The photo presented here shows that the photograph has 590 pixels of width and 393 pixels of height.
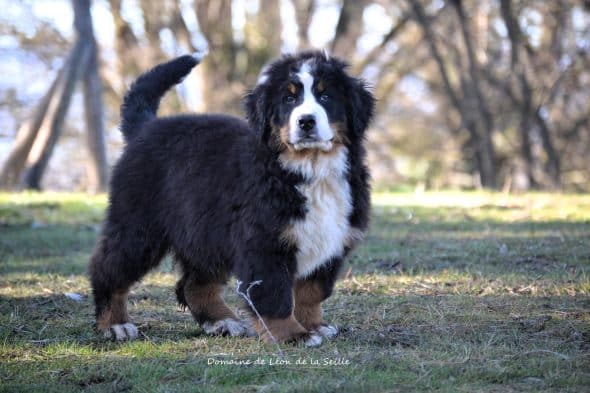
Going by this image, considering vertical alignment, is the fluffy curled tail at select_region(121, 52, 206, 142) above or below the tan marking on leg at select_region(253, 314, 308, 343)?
Answer: above

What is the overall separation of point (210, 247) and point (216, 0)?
44.6 feet

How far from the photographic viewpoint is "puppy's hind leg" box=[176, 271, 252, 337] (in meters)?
4.78

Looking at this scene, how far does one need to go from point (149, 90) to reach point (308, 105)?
1.42 metres

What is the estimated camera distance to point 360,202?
15.1 feet

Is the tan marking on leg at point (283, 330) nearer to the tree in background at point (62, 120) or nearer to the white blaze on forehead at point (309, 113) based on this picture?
the white blaze on forehead at point (309, 113)

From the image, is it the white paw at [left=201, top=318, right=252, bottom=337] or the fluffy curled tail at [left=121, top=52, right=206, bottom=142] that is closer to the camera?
the white paw at [left=201, top=318, right=252, bottom=337]

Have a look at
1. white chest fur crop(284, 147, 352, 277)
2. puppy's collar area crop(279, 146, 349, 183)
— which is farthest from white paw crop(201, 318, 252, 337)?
puppy's collar area crop(279, 146, 349, 183)

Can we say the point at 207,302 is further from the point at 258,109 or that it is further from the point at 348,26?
the point at 348,26

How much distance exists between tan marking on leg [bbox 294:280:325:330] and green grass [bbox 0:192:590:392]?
210 mm

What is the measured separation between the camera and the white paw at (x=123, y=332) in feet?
14.9

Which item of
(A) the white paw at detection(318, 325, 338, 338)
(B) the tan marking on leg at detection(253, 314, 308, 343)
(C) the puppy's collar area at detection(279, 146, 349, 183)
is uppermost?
(C) the puppy's collar area at detection(279, 146, 349, 183)

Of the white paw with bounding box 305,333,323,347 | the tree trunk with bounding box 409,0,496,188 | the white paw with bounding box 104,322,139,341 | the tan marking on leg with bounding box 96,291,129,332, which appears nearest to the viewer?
the white paw with bounding box 305,333,323,347

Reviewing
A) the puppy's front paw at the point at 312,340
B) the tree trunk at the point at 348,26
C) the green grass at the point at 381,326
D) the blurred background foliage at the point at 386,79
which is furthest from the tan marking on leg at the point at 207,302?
the tree trunk at the point at 348,26

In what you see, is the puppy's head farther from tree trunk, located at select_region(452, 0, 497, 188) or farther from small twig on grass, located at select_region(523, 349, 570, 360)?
tree trunk, located at select_region(452, 0, 497, 188)
